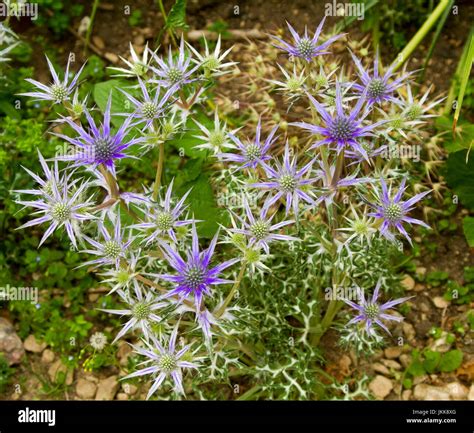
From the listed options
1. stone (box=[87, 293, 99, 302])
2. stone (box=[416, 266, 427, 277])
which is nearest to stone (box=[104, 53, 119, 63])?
stone (box=[87, 293, 99, 302])

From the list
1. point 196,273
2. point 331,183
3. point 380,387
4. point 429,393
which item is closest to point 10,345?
point 196,273

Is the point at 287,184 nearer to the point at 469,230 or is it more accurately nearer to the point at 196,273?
the point at 196,273

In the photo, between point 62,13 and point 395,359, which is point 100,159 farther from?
point 62,13

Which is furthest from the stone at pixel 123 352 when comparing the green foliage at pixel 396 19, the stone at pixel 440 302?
the green foliage at pixel 396 19

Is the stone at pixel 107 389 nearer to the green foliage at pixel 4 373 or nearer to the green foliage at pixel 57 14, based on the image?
the green foliage at pixel 4 373

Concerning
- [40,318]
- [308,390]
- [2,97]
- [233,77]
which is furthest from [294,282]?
[2,97]
